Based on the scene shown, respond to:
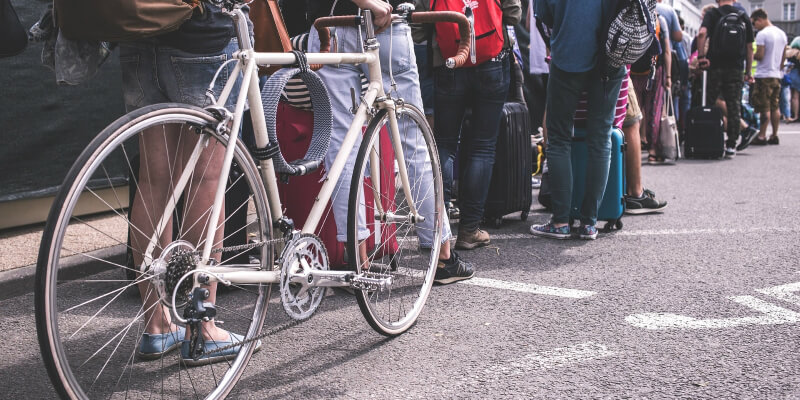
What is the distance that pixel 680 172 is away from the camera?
8727 millimetres

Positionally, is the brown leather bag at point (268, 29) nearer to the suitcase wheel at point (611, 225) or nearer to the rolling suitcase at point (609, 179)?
the rolling suitcase at point (609, 179)

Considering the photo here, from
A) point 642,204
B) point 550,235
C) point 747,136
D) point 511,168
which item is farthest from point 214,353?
point 747,136

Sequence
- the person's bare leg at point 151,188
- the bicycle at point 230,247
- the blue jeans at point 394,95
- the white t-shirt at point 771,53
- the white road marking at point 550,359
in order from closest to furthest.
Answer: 1. the bicycle at point 230,247
2. the person's bare leg at point 151,188
3. the white road marking at point 550,359
4. the blue jeans at point 394,95
5. the white t-shirt at point 771,53

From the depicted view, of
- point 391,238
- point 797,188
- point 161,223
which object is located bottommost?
point 797,188

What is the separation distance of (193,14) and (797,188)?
6.34m

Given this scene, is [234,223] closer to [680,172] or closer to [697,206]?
[697,206]

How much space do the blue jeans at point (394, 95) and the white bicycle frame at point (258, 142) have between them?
322 millimetres

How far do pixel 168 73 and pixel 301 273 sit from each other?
0.83 metres

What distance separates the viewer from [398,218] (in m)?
3.44

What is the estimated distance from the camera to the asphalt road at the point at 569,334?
276cm

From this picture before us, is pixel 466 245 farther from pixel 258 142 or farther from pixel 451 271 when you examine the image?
pixel 258 142

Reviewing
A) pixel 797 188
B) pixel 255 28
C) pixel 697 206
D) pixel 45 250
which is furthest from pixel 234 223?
pixel 797 188

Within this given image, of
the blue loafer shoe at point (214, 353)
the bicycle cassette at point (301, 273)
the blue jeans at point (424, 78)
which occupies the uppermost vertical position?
the blue jeans at point (424, 78)

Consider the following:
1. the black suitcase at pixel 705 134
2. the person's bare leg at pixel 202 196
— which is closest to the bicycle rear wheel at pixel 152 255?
the person's bare leg at pixel 202 196
